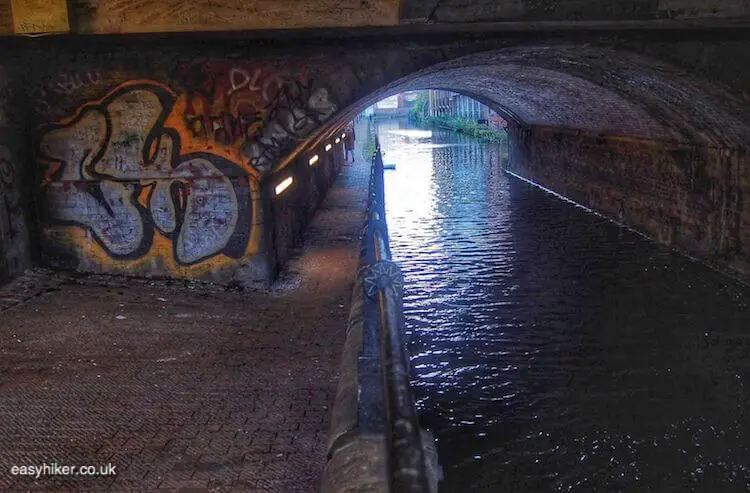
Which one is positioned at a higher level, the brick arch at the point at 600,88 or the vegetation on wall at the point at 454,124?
the brick arch at the point at 600,88

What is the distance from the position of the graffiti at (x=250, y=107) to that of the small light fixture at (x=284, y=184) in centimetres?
177

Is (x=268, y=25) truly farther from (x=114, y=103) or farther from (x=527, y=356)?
(x=527, y=356)

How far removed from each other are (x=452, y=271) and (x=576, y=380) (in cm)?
498

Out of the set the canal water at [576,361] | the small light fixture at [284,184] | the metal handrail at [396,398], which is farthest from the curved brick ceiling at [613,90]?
the metal handrail at [396,398]

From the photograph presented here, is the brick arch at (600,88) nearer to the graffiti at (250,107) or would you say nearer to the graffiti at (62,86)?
the graffiti at (250,107)

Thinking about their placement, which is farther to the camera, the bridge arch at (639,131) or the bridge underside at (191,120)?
the bridge arch at (639,131)

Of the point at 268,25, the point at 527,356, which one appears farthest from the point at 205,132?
the point at 527,356

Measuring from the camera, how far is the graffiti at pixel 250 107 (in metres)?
8.98

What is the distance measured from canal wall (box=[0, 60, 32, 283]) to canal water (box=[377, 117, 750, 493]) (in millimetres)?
5502

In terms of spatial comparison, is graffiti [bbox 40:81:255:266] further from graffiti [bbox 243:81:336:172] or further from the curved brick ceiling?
the curved brick ceiling

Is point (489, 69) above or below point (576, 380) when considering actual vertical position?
above

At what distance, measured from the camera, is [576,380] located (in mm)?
7875

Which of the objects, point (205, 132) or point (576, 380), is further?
point (205, 132)

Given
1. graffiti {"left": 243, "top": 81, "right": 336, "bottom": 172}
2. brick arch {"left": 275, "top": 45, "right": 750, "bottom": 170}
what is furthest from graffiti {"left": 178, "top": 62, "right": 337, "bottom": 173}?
brick arch {"left": 275, "top": 45, "right": 750, "bottom": 170}
